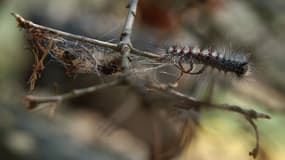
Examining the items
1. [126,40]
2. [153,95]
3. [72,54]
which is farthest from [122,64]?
[153,95]

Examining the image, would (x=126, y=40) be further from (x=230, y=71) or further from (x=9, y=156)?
(x=9, y=156)

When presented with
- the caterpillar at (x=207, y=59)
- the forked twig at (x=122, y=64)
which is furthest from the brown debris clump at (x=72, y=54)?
the caterpillar at (x=207, y=59)

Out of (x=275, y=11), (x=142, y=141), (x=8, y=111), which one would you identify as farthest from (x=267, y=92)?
(x=8, y=111)

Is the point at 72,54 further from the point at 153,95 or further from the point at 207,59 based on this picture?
the point at 153,95

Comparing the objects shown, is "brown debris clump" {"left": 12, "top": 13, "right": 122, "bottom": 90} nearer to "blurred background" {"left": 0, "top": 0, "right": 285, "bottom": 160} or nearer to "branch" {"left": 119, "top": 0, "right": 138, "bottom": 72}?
"branch" {"left": 119, "top": 0, "right": 138, "bottom": 72}

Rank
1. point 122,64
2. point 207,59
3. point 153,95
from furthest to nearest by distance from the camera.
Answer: point 153,95, point 207,59, point 122,64

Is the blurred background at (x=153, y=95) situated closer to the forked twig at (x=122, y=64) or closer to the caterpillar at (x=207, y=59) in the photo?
the caterpillar at (x=207, y=59)
